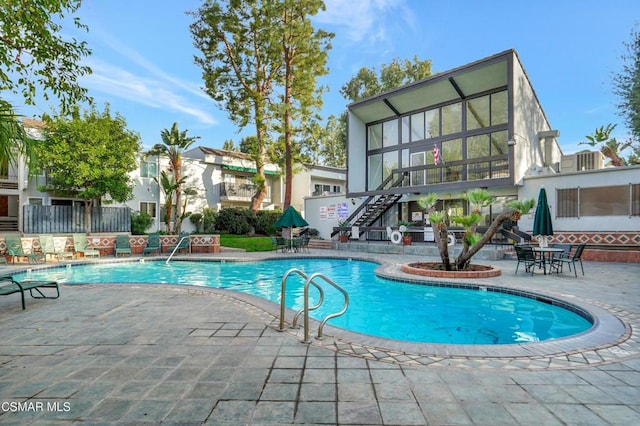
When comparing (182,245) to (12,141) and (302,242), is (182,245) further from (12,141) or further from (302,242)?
(12,141)

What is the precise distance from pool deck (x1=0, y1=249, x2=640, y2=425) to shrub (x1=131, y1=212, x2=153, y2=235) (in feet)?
64.9

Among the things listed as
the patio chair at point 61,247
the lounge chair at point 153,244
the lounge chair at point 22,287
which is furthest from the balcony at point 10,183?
the lounge chair at point 22,287

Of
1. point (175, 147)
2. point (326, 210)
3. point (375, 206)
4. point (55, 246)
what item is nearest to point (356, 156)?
point (375, 206)

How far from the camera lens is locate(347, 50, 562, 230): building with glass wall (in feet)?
57.0

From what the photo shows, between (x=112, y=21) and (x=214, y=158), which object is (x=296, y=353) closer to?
(x=112, y=21)

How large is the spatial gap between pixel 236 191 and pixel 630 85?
1152 inches

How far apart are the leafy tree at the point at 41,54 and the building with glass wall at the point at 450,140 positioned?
55.5ft

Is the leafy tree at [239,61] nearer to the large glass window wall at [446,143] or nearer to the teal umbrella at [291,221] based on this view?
the teal umbrella at [291,221]

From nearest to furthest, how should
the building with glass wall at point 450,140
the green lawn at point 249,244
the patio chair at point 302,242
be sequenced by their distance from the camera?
the building with glass wall at point 450,140 → the patio chair at point 302,242 → the green lawn at point 249,244

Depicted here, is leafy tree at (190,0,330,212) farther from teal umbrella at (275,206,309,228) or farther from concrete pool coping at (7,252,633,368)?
concrete pool coping at (7,252,633,368)

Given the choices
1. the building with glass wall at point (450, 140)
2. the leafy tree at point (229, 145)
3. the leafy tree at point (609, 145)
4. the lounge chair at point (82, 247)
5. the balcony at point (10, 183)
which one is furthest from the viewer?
the leafy tree at point (229, 145)

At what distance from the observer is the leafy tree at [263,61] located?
24031mm

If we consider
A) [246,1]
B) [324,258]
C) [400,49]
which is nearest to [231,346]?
[324,258]

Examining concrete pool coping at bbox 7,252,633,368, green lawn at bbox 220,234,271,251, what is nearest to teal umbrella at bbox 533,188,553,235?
concrete pool coping at bbox 7,252,633,368
